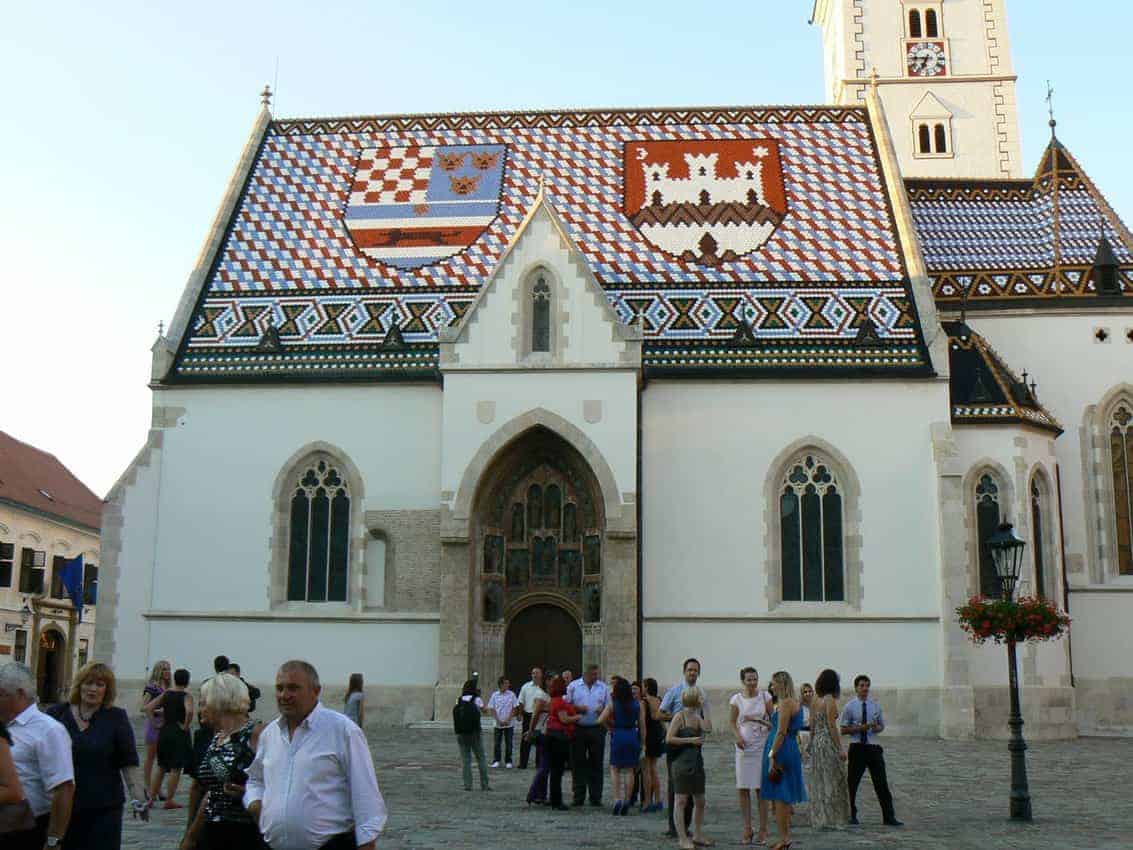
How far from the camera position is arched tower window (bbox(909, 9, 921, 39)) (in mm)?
43062

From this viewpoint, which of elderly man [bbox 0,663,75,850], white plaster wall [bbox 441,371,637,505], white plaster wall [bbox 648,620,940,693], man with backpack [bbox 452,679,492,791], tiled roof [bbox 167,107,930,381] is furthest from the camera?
tiled roof [bbox 167,107,930,381]

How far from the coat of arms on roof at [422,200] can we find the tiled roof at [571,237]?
50mm

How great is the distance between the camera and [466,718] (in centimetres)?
1680

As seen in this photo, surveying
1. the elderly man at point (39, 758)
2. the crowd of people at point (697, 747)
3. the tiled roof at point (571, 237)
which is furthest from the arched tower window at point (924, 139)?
the elderly man at point (39, 758)

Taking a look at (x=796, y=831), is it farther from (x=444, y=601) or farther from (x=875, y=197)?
(x=875, y=197)

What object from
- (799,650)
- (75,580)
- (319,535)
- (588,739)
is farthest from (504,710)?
(75,580)

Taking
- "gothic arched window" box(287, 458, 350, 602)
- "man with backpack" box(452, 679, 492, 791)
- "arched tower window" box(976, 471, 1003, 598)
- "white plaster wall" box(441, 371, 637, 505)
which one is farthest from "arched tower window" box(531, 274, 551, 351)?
"man with backpack" box(452, 679, 492, 791)

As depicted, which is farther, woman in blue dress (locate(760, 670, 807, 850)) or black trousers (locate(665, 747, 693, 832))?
black trousers (locate(665, 747, 693, 832))

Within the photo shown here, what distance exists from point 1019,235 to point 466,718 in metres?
22.4

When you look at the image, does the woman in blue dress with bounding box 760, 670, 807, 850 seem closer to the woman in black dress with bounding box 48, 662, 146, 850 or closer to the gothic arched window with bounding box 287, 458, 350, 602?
the woman in black dress with bounding box 48, 662, 146, 850

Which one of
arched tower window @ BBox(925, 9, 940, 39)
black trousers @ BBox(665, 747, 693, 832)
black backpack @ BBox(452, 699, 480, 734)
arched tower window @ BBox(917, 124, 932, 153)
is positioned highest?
arched tower window @ BBox(925, 9, 940, 39)

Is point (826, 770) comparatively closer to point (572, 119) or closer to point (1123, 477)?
point (1123, 477)

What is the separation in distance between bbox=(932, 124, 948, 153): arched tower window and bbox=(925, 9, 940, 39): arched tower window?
361 centimetres

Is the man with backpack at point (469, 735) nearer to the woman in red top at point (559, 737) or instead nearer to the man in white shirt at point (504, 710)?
the woman in red top at point (559, 737)
